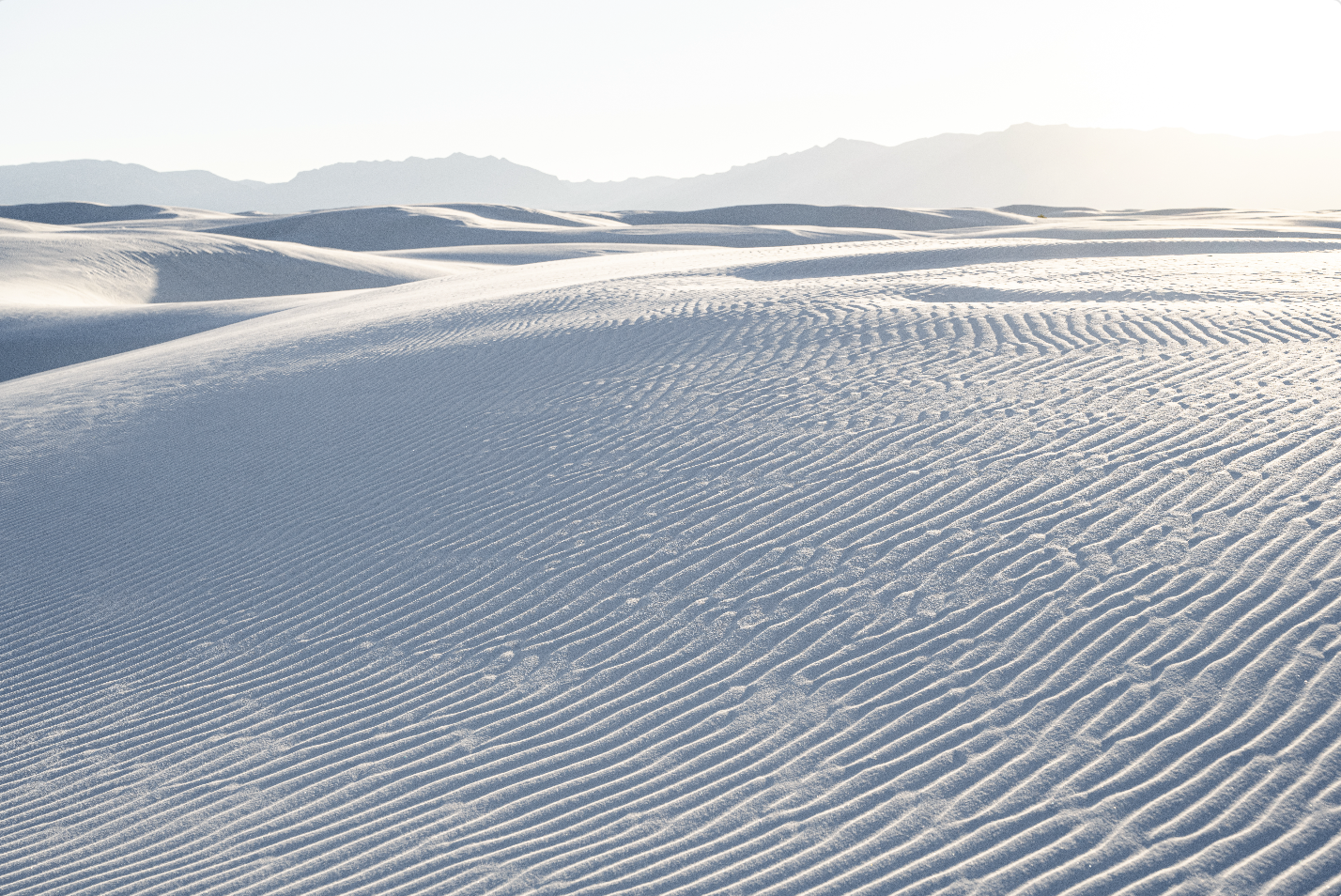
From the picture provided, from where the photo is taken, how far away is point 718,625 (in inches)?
189

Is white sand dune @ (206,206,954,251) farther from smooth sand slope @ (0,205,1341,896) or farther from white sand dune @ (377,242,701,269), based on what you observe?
smooth sand slope @ (0,205,1341,896)

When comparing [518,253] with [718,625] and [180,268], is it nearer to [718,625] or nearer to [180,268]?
[180,268]

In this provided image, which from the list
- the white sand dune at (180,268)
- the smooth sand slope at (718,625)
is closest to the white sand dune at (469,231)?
the white sand dune at (180,268)

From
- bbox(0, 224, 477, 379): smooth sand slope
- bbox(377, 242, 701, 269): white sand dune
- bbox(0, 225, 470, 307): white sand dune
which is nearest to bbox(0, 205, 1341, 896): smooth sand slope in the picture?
bbox(0, 224, 477, 379): smooth sand slope

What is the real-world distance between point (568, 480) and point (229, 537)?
219 cm

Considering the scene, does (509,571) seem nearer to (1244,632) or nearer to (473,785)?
(473,785)

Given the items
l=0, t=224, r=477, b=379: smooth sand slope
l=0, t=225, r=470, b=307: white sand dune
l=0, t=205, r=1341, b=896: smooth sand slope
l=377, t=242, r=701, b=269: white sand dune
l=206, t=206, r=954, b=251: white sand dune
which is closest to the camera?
l=0, t=205, r=1341, b=896: smooth sand slope

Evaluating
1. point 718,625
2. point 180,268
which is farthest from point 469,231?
point 718,625

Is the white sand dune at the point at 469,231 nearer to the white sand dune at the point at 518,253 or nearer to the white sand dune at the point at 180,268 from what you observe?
the white sand dune at the point at 518,253

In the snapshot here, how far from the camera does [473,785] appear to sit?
13.4ft

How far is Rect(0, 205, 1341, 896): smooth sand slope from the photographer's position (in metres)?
3.50

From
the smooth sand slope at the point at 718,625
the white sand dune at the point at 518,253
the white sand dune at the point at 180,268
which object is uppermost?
the white sand dune at the point at 518,253

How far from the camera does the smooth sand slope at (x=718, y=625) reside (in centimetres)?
350

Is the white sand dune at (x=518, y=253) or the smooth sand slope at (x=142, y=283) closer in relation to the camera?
the smooth sand slope at (x=142, y=283)
